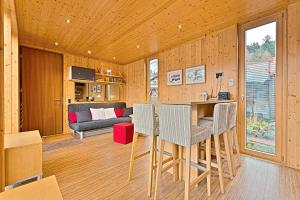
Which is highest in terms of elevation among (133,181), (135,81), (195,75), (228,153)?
(135,81)

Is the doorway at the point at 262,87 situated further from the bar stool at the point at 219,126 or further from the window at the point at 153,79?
the window at the point at 153,79

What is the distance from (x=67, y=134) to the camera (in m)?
4.82

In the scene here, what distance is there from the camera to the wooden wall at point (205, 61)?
3.20 meters

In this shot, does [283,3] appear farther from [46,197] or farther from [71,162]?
[71,162]

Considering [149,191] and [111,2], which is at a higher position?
[111,2]

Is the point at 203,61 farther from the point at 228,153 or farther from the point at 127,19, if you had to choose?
the point at 228,153

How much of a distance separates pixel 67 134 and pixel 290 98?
547 cm

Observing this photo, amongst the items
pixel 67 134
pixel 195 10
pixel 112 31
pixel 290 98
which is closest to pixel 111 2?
pixel 112 31

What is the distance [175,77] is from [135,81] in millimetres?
2118

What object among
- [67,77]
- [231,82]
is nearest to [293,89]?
[231,82]

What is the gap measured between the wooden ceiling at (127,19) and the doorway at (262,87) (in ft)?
1.09

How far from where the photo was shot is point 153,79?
532 cm

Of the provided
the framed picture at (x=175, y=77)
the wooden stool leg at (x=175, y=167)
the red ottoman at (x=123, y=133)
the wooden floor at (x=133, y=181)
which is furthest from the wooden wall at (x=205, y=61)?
the red ottoman at (x=123, y=133)

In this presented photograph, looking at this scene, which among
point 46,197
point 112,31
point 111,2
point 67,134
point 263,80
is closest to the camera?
point 46,197
